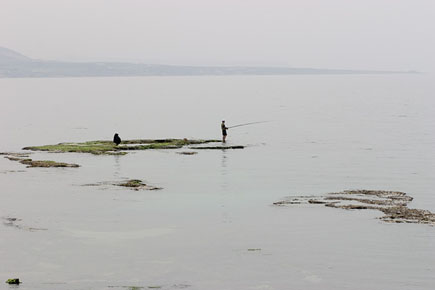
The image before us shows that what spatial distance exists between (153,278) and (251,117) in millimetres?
115033

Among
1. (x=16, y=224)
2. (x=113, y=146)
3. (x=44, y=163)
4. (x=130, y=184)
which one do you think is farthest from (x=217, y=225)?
(x=113, y=146)

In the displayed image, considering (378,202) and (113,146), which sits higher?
(113,146)

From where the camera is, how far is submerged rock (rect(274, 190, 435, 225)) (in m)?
40.3

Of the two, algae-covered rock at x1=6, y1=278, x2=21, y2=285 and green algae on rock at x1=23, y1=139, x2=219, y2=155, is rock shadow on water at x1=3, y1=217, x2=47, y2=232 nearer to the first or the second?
→ algae-covered rock at x1=6, y1=278, x2=21, y2=285

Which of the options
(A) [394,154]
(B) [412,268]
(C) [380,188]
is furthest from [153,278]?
(A) [394,154]

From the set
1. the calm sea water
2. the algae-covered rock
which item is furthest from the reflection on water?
the algae-covered rock

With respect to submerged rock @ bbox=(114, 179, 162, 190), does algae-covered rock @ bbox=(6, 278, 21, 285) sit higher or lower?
lower

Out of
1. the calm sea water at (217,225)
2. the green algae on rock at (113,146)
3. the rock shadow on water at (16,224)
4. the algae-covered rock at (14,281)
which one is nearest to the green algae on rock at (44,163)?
the calm sea water at (217,225)

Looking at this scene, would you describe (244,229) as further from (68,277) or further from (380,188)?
(380,188)

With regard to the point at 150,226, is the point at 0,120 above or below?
above

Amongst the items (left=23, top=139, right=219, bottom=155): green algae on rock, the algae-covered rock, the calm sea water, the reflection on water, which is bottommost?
the algae-covered rock

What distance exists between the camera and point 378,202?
45062 mm

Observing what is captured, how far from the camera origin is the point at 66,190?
164 feet

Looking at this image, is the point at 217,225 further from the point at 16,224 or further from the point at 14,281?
the point at 14,281
